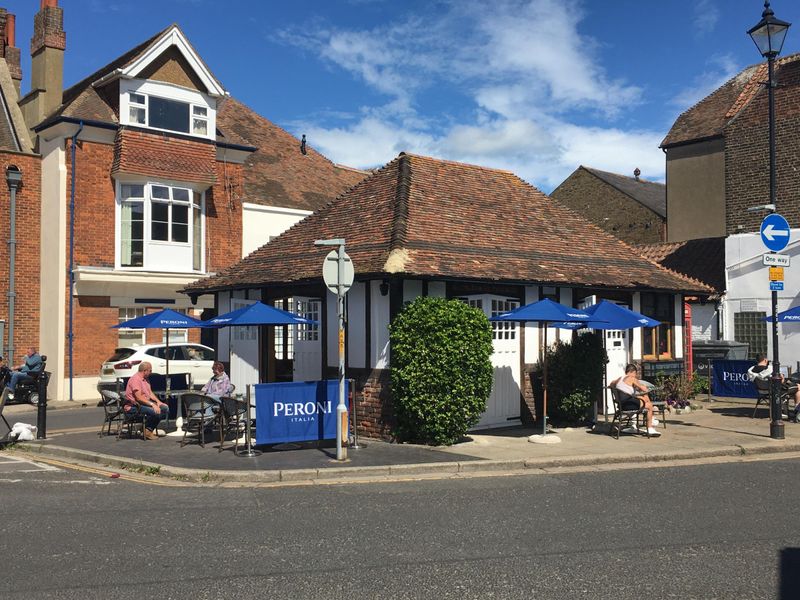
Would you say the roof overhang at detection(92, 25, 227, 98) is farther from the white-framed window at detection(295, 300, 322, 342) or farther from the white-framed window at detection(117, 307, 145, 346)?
the white-framed window at detection(295, 300, 322, 342)

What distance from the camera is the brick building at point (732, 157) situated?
2383 cm

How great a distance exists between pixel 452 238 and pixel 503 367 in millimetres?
2673

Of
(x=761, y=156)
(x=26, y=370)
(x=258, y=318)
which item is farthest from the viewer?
(x=761, y=156)

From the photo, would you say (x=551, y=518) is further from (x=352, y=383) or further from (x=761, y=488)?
(x=352, y=383)

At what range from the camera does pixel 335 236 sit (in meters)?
16.0

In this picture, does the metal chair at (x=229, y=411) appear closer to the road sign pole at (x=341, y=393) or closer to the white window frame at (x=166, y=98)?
the road sign pole at (x=341, y=393)

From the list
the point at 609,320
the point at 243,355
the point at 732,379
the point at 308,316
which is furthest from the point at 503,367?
the point at 732,379

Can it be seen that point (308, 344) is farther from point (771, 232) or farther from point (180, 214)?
point (180, 214)

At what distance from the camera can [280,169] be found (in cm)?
3178

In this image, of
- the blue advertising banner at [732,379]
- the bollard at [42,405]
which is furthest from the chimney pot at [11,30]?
the blue advertising banner at [732,379]

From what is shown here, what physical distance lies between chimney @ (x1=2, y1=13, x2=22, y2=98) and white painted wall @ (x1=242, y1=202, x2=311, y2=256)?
9.07 m

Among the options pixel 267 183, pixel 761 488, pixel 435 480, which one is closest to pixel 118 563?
pixel 435 480

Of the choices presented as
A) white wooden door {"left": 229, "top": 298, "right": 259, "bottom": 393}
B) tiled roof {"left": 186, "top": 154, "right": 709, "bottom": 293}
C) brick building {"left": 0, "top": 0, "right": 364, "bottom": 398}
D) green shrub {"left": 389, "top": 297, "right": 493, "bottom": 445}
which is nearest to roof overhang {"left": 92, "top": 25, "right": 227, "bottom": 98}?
brick building {"left": 0, "top": 0, "right": 364, "bottom": 398}

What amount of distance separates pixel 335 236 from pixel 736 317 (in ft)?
47.0
